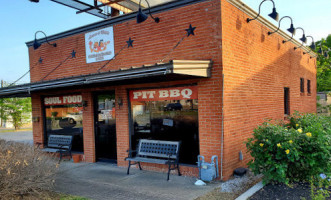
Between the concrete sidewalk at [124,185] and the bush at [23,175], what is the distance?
2.94 feet

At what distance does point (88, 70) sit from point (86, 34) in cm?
124

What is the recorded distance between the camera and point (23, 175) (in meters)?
4.75

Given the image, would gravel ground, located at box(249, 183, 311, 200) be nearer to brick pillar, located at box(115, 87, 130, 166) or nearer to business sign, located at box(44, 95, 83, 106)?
brick pillar, located at box(115, 87, 130, 166)

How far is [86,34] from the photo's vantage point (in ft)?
29.3

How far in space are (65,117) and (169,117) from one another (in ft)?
15.4

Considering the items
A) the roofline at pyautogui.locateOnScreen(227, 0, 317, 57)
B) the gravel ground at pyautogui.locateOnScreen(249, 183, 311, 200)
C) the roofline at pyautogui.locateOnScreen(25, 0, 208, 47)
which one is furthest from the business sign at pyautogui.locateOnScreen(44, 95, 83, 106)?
the gravel ground at pyautogui.locateOnScreen(249, 183, 311, 200)

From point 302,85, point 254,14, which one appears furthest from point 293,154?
point 302,85

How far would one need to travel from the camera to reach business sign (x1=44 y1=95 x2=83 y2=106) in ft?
30.5

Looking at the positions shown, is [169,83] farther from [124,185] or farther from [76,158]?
[76,158]

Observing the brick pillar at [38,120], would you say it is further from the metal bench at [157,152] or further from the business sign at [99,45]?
the metal bench at [157,152]

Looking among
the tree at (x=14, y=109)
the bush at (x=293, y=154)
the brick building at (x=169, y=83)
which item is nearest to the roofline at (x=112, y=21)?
the brick building at (x=169, y=83)

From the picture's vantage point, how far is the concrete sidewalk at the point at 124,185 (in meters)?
5.44

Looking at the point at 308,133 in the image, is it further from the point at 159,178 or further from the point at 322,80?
the point at 322,80

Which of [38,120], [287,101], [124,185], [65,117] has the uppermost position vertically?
[287,101]
